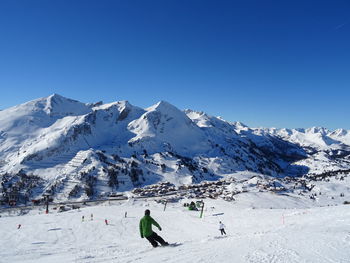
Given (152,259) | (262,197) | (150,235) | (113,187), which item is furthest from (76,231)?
(113,187)

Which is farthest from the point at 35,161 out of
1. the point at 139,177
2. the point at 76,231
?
the point at 76,231

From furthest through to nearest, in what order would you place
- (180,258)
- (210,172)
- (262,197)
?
(210,172)
(262,197)
(180,258)

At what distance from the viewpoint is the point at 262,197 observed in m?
74.4

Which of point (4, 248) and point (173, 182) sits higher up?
point (4, 248)

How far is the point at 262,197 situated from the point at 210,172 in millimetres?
119316

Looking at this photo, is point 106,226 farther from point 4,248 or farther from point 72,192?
point 72,192

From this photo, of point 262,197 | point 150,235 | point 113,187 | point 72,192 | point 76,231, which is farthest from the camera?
point 113,187

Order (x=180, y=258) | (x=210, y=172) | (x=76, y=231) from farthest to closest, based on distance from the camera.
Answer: (x=210, y=172) < (x=76, y=231) < (x=180, y=258)

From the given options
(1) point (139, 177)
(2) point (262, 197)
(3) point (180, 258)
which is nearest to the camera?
(3) point (180, 258)

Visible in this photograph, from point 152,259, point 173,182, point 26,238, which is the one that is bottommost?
point 173,182

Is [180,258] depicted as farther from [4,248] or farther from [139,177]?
[139,177]

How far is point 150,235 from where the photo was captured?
11.3m

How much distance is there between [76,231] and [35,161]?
167065 mm

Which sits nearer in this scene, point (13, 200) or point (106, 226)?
point (106, 226)
